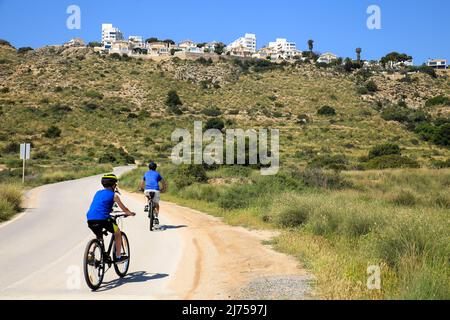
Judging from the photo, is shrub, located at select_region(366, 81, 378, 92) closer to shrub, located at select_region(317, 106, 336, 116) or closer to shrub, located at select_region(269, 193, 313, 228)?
shrub, located at select_region(317, 106, 336, 116)

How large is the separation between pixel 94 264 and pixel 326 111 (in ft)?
242

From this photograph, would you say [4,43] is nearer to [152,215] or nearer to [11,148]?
[11,148]

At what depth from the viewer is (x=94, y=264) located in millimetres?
7801

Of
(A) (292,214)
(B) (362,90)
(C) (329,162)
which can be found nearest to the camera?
(A) (292,214)

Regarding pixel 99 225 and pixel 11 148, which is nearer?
pixel 99 225

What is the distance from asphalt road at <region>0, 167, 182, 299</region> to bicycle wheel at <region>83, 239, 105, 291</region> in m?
0.14

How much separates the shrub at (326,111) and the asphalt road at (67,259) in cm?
6365

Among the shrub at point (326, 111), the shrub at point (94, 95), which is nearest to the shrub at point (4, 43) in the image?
the shrub at point (94, 95)

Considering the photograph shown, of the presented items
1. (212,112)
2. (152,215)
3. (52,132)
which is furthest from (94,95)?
(152,215)

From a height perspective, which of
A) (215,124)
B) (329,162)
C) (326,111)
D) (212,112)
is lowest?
(329,162)

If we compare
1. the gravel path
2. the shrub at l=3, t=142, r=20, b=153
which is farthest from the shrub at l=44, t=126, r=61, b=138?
the gravel path

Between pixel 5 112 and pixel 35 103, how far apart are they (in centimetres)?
726

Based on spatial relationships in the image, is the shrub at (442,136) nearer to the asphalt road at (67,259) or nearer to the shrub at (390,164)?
the shrub at (390,164)

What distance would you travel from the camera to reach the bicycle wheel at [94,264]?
298 inches
